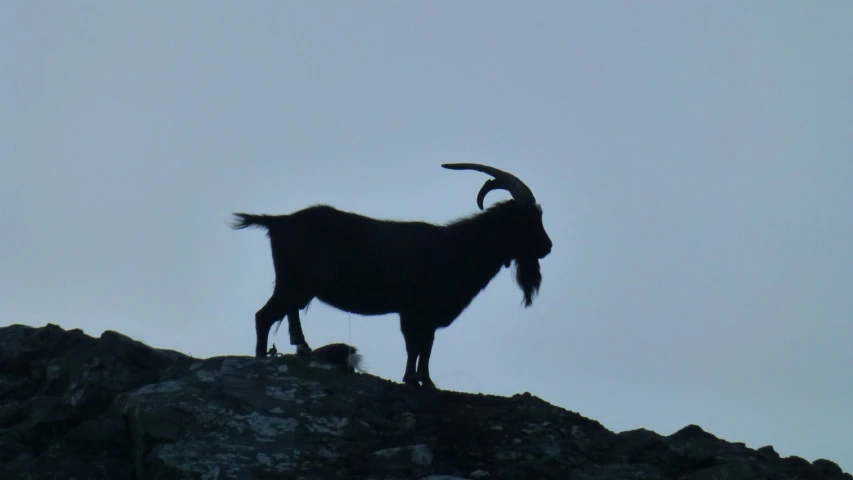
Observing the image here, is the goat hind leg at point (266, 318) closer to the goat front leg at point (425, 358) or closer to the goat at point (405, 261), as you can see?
the goat at point (405, 261)

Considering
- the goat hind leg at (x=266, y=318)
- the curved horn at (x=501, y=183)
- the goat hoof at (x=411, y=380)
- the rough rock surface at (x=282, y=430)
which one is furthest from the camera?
the curved horn at (x=501, y=183)

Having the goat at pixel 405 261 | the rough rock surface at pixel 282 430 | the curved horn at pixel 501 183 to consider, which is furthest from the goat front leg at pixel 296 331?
the curved horn at pixel 501 183

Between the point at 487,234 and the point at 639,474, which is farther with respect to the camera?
the point at 487,234

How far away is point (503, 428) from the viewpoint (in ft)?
33.4

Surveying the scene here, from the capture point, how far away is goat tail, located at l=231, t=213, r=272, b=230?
1170 cm

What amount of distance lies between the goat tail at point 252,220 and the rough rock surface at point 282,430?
5.36 feet

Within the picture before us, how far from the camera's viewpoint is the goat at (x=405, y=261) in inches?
455

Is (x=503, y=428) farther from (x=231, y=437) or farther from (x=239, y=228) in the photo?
(x=239, y=228)

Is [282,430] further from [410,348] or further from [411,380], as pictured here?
[410,348]

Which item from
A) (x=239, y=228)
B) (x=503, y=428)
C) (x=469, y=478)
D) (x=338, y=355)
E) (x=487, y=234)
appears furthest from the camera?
(x=487, y=234)

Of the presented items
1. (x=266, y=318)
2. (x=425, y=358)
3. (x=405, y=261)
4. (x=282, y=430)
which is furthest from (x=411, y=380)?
(x=282, y=430)

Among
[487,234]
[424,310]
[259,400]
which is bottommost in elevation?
[259,400]

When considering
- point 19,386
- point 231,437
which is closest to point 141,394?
point 231,437

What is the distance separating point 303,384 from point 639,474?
2892 mm
